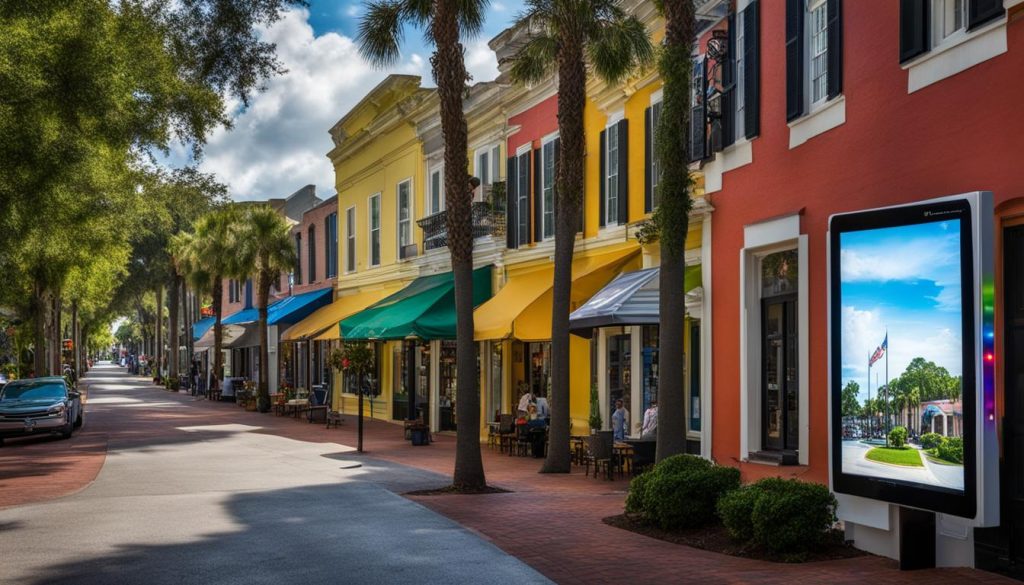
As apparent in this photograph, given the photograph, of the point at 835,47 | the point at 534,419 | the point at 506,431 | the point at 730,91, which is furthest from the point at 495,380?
the point at 835,47

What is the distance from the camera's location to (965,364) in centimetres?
849

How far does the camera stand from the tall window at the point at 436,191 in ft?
102

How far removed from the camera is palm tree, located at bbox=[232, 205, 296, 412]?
41.8 meters

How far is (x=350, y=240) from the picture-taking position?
40.1 m

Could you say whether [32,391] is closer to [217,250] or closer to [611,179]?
[611,179]

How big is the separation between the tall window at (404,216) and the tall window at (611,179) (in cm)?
1232

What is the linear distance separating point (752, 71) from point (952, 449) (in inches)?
282

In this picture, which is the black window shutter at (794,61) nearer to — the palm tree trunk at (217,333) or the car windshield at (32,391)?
the car windshield at (32,391)

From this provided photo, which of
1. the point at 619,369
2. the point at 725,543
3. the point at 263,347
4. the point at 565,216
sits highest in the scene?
the point at 565,216

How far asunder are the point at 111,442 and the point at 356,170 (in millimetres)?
15031

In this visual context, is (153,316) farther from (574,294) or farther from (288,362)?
(574,294)

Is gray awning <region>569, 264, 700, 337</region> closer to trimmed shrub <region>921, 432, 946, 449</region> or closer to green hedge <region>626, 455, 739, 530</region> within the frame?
green hedge <region>626, 455, 739, 530</region>

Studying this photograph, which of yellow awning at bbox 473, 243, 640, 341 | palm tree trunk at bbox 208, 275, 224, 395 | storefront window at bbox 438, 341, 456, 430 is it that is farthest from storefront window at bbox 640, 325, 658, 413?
palm tree trunk at bbox 208, 275, 224, 395

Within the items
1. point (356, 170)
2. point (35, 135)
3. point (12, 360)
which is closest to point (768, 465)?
point (35, 135)
